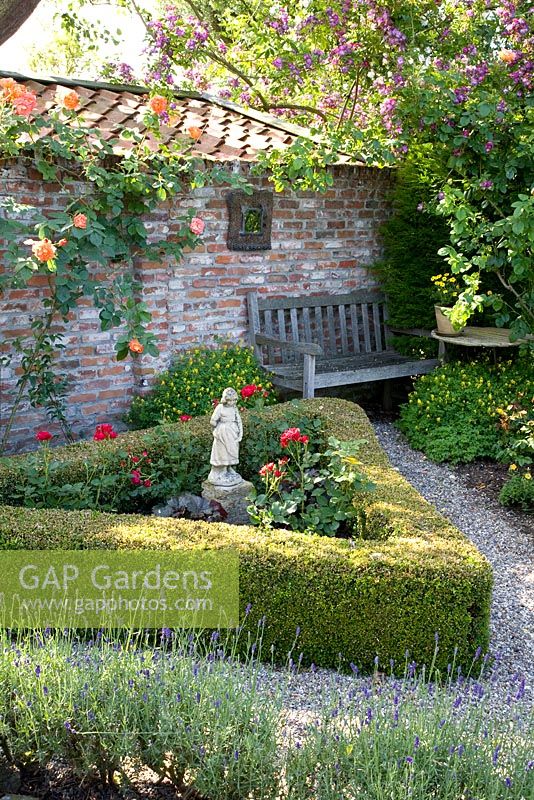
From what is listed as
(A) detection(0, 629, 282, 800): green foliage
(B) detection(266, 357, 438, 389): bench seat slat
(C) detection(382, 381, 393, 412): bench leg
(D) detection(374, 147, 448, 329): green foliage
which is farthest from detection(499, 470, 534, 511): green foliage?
(A) detection(0, 629, 282, 800): green foliage

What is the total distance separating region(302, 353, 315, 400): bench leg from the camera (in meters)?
6.79

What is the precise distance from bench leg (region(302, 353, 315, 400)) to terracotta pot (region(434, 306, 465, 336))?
1.42 m

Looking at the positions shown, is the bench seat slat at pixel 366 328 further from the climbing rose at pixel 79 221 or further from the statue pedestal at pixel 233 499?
the statue pedestal at pixel 233 499

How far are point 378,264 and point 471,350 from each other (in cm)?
136

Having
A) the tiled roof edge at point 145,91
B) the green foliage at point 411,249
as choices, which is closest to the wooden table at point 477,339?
the green foliage at point 411,249

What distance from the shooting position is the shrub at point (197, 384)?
6379 mm

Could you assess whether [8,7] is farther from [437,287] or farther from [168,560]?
[437,287]

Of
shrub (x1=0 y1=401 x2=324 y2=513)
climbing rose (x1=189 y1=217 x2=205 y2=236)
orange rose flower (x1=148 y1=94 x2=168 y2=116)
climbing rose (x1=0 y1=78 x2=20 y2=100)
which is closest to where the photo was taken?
shrub (x1=0 y1=401 x2=324 y2=513)

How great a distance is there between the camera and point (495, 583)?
462 centimetres

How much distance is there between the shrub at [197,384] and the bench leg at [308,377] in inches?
12.4

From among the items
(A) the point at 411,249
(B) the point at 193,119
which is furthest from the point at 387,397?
(B) the point at 193,119

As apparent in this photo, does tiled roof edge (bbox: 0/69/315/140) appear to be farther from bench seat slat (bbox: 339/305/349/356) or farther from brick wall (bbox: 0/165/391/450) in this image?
bench seat slat (bbox: 339/305/349/356)

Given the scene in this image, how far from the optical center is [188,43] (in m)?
10.4

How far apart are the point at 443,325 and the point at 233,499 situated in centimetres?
356
